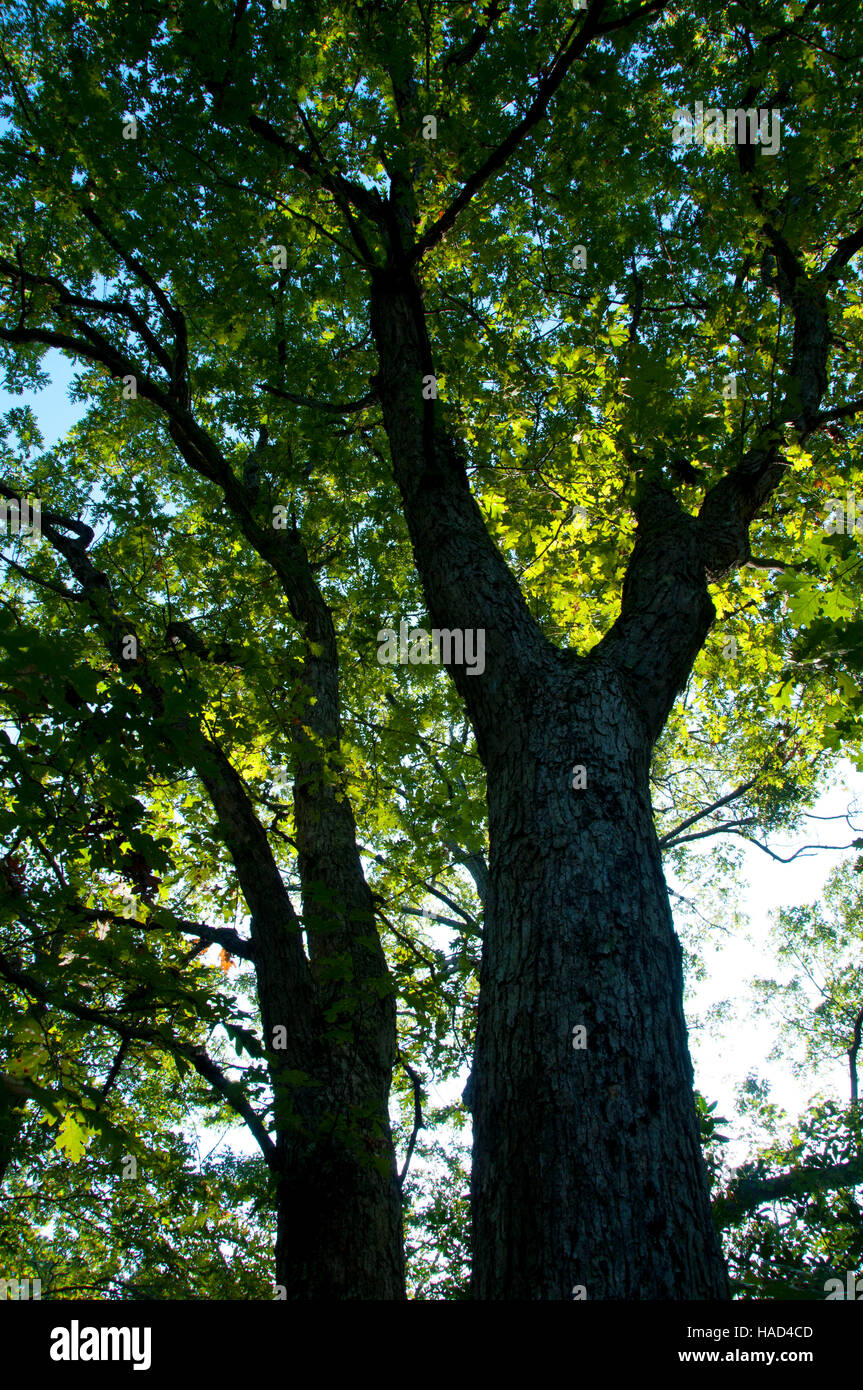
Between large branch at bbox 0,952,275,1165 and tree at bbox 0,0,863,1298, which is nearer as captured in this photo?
tree at bbox 0,0,863,1298

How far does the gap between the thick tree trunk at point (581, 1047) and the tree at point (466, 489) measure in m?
0.01

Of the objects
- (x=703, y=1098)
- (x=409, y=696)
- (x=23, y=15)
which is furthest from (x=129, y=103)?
(x=703, y=1098)

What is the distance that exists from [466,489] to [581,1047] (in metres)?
3.05

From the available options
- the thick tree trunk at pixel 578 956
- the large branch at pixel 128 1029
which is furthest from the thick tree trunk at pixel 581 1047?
the large branch at pixel 128 1029

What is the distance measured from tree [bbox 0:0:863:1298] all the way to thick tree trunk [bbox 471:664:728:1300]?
11mm

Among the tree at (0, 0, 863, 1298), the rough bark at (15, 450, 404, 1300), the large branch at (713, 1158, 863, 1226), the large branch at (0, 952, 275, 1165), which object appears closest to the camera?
the tree at (0, 0, 863, 1298)

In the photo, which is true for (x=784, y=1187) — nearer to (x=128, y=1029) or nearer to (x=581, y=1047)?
(x=581, y=1047)

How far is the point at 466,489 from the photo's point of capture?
162 inches

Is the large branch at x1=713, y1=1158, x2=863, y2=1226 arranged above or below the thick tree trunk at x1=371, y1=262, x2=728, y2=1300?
below

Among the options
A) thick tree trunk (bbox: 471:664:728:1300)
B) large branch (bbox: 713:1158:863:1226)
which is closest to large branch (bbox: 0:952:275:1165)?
thick tree trunk (bbox: 471:664:728:1300)

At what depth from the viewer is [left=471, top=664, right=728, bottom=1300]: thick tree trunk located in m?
1.76

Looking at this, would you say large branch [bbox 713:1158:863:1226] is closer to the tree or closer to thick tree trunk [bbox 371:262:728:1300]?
the tree

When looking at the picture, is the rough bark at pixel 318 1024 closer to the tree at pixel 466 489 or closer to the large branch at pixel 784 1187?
the tree at pixel 466 489

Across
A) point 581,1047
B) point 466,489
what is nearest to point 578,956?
point 581,1047
